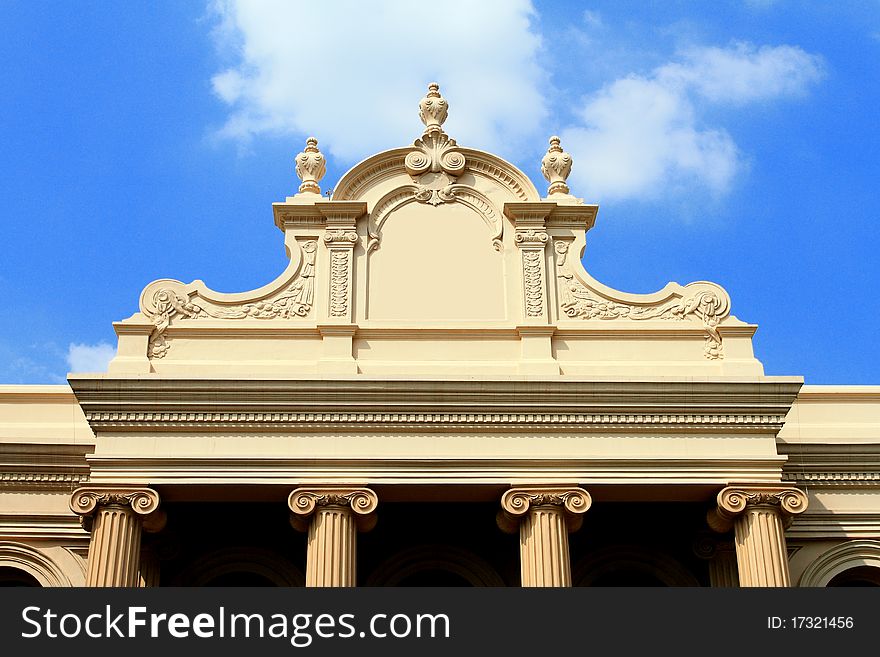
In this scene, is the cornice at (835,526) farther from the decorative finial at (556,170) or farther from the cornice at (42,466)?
the cornice at (42,466)

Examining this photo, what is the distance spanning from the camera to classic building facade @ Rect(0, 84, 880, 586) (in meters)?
21.5

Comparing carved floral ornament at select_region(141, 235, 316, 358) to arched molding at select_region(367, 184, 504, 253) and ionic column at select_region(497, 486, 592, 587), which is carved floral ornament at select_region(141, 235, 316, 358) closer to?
arched molding at select_region(367, 184, 504, 253)

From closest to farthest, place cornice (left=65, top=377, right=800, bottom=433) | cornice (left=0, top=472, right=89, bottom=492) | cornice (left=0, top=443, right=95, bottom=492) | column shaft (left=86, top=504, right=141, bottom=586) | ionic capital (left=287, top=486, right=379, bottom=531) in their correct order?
column shaft (left=86, top=504, right=141, bottom=586) → ionic capital (left=287, top=486, right=379, bottom=531) → cornice (left=65, top=377, right=800, bottom=433) → cornice (left=0, top=443, right=95, bottom=492) → cornice (left=0, top=472, right=89, bottom=492)

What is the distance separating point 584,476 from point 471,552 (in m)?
3.49

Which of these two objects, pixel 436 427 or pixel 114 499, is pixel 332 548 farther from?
pixel 114 499

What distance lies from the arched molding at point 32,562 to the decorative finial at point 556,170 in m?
11.2

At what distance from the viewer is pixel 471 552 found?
24156 millimetres

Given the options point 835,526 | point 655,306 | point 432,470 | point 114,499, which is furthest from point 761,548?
point 114,499

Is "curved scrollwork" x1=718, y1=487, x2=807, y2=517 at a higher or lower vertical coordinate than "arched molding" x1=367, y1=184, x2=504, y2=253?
lower

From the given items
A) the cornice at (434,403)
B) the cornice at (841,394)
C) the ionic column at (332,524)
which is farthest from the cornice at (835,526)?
the ionic column at (332,524)

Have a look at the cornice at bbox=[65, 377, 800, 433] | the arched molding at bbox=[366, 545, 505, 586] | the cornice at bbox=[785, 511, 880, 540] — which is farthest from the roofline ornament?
the cornice at bbox=[785, 511, 880, 540]

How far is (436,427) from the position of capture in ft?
71.9
